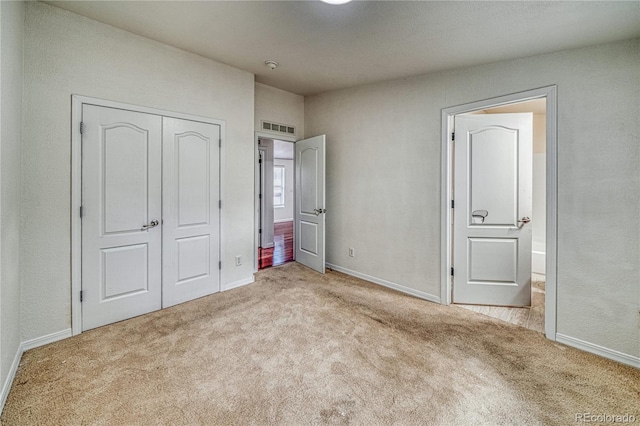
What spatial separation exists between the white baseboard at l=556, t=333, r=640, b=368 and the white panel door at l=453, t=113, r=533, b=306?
0.69 meters

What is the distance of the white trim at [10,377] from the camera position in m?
1.59

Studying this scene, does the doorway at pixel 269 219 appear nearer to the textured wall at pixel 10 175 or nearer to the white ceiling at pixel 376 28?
the white ceiling at pixel 376 28

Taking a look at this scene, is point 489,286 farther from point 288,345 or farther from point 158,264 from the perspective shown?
point 158,264

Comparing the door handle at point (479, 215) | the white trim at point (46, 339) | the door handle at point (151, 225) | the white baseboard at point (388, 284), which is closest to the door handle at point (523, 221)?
the door handle at point (479, 215)

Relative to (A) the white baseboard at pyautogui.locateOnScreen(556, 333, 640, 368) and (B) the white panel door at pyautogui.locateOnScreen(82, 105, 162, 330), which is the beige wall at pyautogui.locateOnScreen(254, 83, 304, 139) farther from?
(A) the white baseboard at pyautogui.locateOnScreen(556, 333, 640, 368)

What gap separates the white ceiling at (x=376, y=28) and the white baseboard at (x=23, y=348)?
8.91 ft

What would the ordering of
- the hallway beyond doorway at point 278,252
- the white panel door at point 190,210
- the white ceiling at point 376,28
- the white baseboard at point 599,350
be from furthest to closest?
the hallway beyond doorway at point 278,252
the white panel door at point 190,210
the white baseboard at point 599,350
the white ceiling at point 376,28

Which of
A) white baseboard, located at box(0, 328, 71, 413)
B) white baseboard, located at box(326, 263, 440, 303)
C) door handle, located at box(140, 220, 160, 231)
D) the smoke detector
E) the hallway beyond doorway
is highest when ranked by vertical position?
the smoke detector

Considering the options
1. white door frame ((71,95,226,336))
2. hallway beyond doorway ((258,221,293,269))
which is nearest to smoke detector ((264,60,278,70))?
white door frame ((71,95,226,336))

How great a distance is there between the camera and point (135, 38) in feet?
8.57

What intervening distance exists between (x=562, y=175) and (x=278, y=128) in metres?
3.51

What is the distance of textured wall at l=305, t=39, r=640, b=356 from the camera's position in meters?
2.12

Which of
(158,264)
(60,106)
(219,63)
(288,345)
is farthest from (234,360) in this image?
(219,63)

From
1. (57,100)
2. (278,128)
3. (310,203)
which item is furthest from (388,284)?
(57,100)
